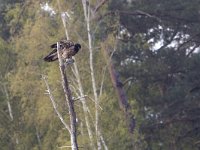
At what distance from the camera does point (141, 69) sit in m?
17.8

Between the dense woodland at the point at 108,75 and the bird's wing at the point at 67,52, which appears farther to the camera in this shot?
the dense woodland at the point at 108,75

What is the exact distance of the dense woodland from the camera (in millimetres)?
14867

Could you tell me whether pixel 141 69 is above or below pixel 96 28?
below

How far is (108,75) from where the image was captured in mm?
16703

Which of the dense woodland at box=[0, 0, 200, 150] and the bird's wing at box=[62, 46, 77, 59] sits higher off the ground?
the bird's wing at box=[62, 46, 77, 59]

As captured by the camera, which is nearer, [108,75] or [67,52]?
[67,52]

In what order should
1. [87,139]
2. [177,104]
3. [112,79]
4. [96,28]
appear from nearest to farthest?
[87,139] < [96,28] < [112,79] < [177,104]

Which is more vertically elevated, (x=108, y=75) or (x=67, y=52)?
(x=67, y=52)

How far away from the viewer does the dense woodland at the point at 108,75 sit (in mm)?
14867

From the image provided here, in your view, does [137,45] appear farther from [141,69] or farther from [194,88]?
[194,88]

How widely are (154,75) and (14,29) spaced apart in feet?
12.9

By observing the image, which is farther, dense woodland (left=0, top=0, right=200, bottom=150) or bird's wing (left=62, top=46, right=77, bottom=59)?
dense woodland (left=0, top=0, right=200, bottom=150)

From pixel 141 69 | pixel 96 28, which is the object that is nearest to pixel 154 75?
pixel 141 69

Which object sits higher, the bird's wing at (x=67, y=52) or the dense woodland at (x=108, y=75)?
the bird's wing at (x=67, y=52)
